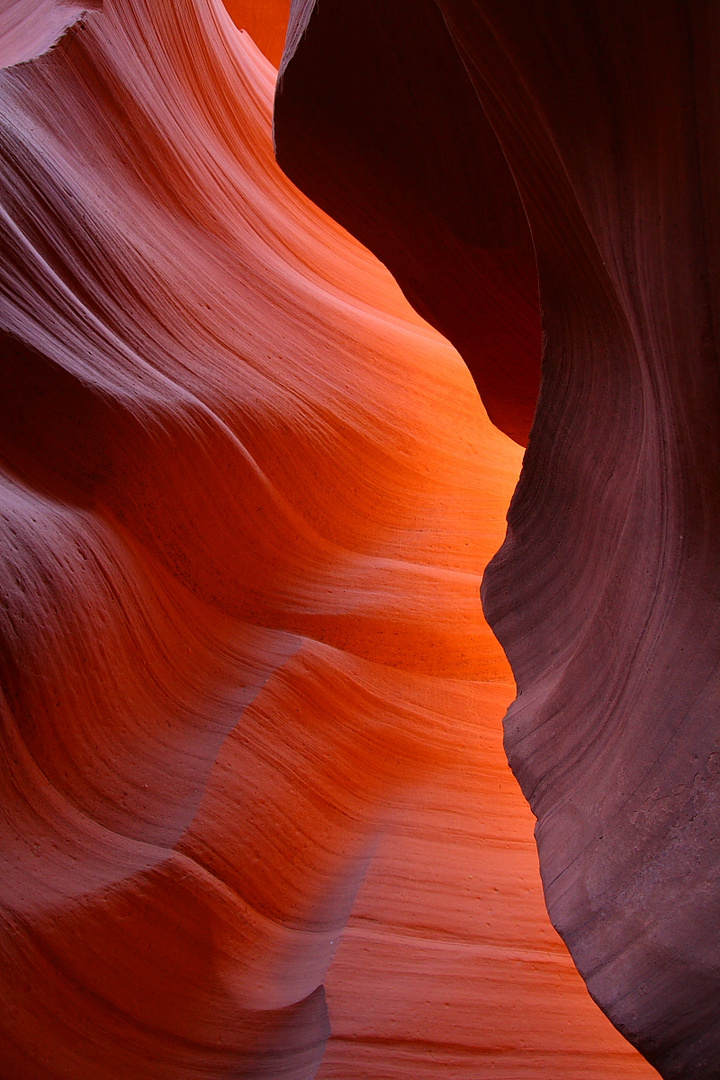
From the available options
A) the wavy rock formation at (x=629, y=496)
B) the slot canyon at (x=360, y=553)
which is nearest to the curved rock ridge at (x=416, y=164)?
the slot canyon at (x=360, y=553)

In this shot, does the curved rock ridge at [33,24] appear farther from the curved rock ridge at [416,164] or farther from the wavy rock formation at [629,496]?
the wavy rock formation at [629,496]

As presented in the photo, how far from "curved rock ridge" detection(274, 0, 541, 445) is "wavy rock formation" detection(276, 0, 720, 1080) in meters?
0.96

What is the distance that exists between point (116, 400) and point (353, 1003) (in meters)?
1.89

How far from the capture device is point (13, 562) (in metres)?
2.35

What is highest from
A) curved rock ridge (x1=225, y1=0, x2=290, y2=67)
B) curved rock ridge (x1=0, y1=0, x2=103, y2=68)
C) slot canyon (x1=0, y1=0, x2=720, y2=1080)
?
curved rock ridge (x1=225, y1=0, x2=290, y2=67)

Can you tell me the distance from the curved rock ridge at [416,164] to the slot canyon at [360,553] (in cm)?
1

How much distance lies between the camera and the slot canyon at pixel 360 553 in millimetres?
1100

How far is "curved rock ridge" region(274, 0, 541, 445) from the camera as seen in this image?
7.68 feet

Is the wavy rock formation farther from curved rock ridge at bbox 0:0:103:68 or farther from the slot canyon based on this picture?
curved rock ridge at bbox 0:0:103:68

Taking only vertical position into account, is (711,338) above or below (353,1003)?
above

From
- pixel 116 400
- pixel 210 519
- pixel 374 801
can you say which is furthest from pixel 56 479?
pixel 374 801

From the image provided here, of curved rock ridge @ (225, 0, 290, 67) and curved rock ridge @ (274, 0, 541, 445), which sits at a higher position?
curved rock ridge @ (225, 0, 290, 67)

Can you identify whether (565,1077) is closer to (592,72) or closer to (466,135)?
(592,72)

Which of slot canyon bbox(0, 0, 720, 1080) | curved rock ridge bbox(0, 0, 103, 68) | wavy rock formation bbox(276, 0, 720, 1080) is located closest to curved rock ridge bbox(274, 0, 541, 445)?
slot canyon bbox(0, 0, 720, 1080)
